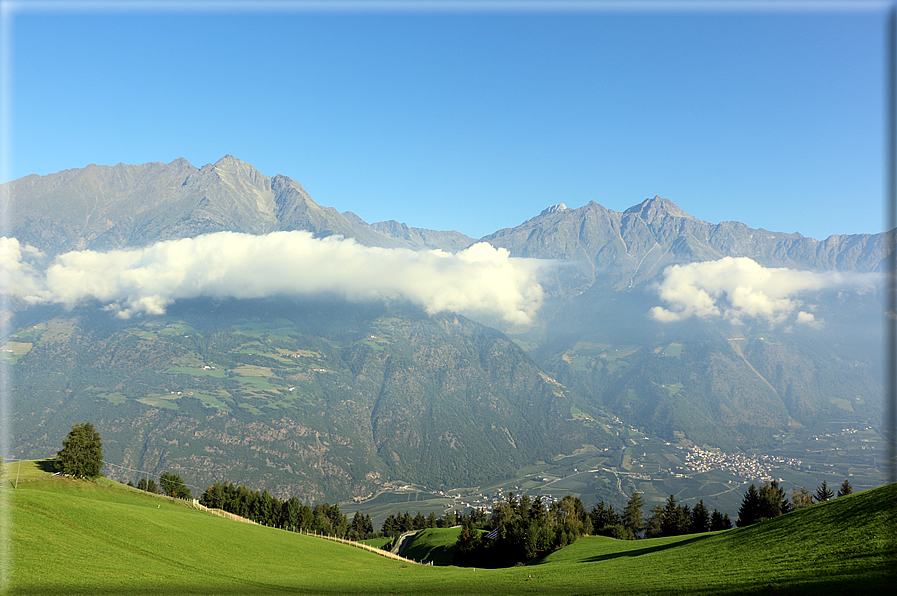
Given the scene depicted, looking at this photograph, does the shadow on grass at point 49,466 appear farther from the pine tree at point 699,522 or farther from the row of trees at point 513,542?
the pine tree at point 699,522

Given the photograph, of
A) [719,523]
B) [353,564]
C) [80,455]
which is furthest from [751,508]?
[80,455]

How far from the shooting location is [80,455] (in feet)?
242

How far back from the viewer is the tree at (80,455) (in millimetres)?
73188

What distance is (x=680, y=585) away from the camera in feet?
99.4

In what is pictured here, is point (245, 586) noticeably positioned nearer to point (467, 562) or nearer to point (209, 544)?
point (209, 544)

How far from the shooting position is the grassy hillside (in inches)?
1071

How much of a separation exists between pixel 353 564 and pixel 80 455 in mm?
49492

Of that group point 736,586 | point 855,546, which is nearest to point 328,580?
point 736,586

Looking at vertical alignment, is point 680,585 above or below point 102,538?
above

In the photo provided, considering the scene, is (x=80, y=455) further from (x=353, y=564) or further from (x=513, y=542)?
(x=513, y=542)

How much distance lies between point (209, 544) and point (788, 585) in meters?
51.6

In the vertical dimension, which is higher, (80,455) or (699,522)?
(80,455)

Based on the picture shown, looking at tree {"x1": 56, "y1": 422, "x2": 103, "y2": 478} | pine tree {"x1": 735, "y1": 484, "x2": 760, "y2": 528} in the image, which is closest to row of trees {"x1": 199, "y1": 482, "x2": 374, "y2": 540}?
tree {"x1": 56, "y1": 422, "x2": 103, "y2": 478}

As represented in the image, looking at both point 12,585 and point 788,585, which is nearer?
point 788,585
